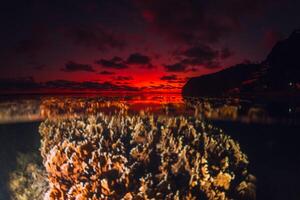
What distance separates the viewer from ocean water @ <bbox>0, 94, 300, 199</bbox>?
823 cm

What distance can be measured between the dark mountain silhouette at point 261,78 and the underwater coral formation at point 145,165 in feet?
12.0

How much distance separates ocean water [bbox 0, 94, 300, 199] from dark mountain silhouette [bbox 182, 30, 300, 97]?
971 mm

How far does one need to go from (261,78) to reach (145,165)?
752cm

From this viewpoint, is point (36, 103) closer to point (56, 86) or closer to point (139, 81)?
point (56, 86)

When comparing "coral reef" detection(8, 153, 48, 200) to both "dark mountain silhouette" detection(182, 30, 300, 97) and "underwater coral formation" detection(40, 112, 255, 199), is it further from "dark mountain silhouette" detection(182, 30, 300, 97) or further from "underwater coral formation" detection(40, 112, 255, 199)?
→ "dark mountain silhouette" detection(182, 30, 300, 97)

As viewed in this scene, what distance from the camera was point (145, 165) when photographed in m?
8.46

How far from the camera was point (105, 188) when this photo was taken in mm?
7652

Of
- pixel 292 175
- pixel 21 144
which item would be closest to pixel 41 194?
pixel 21 144

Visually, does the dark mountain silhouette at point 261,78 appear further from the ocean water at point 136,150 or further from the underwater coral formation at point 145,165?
the underwater coral formation at point 145,165

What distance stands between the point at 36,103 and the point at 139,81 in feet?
20.7

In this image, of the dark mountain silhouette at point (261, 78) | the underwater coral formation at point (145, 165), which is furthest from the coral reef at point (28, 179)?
the dark mountain silhouette at point (261, 78)

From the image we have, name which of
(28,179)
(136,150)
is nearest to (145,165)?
(136,150)

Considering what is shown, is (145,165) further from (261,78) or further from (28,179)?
(28,179)

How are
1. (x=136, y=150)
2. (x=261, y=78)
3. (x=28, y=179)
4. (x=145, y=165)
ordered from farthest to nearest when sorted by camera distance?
(x=28, y=179), (x=261, y=78), (x=136, y=150), (x=145, y=165)
